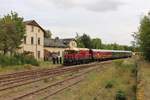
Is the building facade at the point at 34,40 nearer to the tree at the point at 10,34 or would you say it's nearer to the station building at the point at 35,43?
the station building at the point at 35,43

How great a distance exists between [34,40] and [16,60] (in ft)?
89.9

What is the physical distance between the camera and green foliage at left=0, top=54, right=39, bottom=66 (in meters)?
42.1

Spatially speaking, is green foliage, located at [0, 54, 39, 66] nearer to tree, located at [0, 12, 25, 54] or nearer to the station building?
tree, located at [0, 12, 25, 54]

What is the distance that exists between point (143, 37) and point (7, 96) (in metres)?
30.4

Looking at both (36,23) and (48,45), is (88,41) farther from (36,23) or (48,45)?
(36,23)

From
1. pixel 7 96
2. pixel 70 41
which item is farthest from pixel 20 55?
pixel 70 41

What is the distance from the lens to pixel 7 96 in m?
18.1

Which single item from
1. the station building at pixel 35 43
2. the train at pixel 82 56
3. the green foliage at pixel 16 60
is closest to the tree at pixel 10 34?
the green foliage at pixel 16 60

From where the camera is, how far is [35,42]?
72.3m

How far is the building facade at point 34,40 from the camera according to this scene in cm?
6925

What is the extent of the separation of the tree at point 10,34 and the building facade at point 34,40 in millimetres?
12780

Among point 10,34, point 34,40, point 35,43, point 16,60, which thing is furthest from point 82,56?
point 34,40

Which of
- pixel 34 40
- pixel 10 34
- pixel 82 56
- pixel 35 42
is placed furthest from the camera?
pixel 35 42

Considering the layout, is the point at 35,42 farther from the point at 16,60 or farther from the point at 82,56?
the point at 16,60
